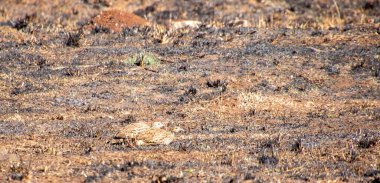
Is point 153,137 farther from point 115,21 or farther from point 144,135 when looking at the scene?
point 115,21

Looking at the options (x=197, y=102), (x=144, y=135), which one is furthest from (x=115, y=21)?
(x=144, y=135)

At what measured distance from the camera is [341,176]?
850 centimetres

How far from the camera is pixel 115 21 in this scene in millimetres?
19875

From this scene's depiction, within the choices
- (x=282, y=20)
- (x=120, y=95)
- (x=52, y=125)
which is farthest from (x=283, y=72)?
(x=282, y=20)

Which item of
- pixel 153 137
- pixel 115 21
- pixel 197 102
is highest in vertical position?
pixel 115 21

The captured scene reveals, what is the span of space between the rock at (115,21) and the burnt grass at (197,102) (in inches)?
19.9

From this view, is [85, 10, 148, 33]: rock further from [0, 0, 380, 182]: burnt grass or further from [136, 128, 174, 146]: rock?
[136, 128, 174, 146]: rock

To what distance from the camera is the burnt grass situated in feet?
29.0

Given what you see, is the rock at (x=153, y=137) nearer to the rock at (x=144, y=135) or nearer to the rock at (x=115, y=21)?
the rock at (x=144, y=135)

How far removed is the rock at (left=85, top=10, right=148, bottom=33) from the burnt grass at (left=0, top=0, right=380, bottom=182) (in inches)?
19.9

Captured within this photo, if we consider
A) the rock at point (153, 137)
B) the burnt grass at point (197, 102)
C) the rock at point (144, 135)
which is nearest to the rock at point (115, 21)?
the burnt grass at point (197, 102)

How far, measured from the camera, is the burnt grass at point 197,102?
29.0 feet

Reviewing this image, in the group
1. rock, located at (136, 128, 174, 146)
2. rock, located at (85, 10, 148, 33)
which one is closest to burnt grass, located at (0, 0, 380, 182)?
rock, located at (136, 128, 174, 146)

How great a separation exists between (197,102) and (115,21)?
7424 mm
